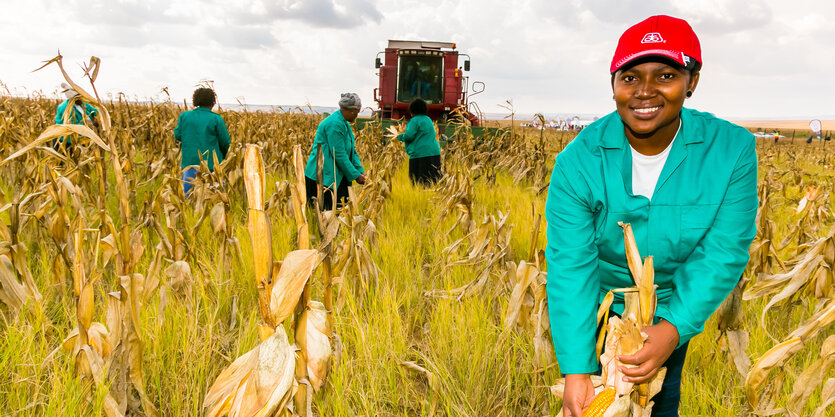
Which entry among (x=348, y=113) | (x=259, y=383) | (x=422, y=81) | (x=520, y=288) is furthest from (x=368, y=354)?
(x=422, y=81)

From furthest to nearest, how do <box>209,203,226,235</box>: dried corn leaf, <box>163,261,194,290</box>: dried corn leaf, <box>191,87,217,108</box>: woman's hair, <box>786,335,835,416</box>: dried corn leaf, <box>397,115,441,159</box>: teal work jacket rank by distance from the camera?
1. <box>397,115,441,159</box>: teal work jacket
2. <box>191,87,217,108</box>: woman's hair
3. <box>209,203,226,235</box>: dried corn leaf
4. <box>163,261,194,290</box>: dried corn leaf
5. <box>786,335,835,416</box>: dried corn leaf

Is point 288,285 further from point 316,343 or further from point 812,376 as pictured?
point 812,376

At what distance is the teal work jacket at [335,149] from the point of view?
4461 millimetres

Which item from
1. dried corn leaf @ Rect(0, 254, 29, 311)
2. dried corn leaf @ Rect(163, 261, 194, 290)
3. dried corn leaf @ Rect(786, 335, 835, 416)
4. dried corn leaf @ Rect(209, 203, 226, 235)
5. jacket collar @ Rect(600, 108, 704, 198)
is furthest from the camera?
dried corn leaf @ Rect(209, 203, 226, 235)

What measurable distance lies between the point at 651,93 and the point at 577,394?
2.60 ft

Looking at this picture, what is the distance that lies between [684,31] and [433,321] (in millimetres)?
1744

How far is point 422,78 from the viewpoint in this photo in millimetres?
11586

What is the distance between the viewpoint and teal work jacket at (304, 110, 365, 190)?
446cm

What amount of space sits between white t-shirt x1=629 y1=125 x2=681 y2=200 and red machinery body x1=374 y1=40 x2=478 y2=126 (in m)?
9.96

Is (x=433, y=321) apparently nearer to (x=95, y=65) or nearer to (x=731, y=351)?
(x=731, y=351)

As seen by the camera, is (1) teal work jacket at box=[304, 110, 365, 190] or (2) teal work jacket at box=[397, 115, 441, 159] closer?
(1) teal work jacket at box=[304, 110, 365, 190]

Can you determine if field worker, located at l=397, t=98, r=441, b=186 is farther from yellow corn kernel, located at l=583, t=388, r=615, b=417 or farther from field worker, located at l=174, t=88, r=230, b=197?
yellow corn kernel, located at l=583, t=388, r=615, b=417

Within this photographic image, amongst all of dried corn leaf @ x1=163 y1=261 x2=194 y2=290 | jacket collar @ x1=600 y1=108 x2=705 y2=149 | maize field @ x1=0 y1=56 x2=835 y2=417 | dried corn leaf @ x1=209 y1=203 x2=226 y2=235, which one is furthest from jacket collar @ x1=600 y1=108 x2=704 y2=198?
dried corn leaf @ x1=209 y1=203 x2=226 y2=235

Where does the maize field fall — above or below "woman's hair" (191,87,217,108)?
below
